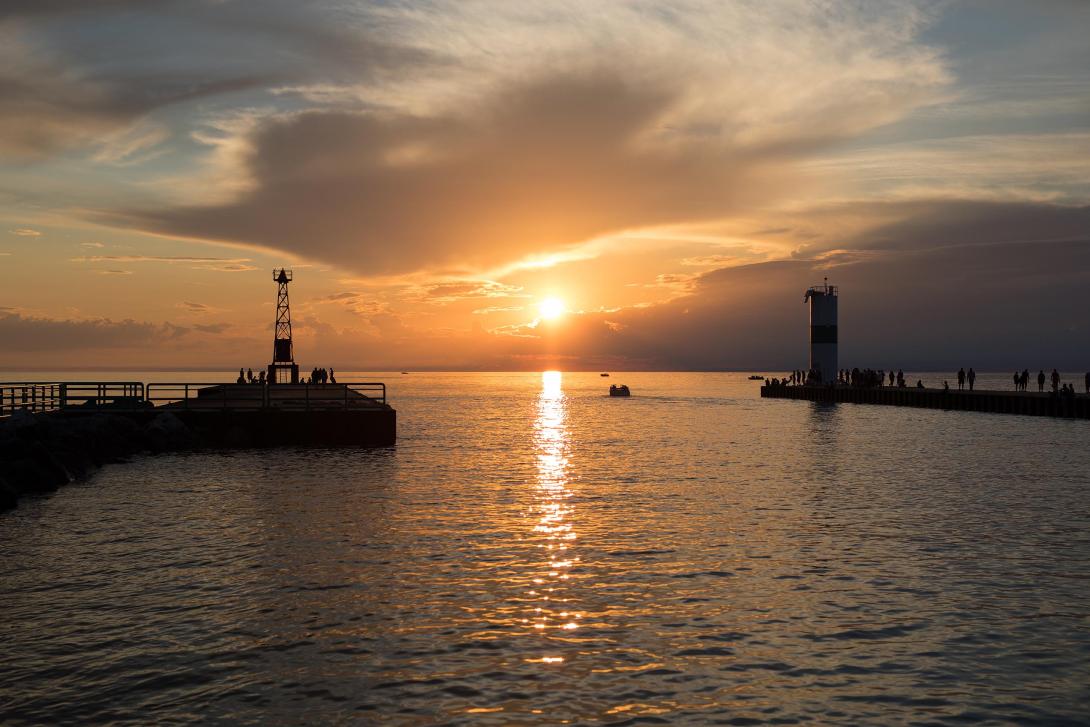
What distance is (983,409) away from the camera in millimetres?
80000

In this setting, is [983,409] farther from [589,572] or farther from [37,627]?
[37,627]

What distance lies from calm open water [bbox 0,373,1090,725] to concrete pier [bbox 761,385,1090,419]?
45577 millimetres

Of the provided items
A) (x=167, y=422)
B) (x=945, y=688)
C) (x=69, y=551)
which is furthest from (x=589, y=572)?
(x=167, y=422)

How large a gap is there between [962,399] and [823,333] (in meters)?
22.5

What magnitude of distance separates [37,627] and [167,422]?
1252 inches

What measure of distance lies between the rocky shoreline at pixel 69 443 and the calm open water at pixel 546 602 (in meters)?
1.13

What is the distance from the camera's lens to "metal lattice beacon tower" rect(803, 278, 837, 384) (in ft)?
334

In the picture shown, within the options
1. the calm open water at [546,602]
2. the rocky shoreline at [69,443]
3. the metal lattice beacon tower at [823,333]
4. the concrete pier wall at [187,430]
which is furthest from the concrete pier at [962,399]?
the rocky shoreline at [69,443]

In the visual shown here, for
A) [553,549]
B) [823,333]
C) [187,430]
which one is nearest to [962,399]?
[823,333]

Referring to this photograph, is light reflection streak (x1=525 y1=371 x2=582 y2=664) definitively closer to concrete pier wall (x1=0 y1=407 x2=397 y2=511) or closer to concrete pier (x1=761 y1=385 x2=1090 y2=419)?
concrete pier wall (x1=0 y1=407 x2=397 y2=511)

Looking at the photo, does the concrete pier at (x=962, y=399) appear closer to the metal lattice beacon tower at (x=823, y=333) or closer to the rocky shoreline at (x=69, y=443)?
the metal lattice beacon tower at (x=823, y=333)

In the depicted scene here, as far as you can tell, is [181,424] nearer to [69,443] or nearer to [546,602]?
[69,443]

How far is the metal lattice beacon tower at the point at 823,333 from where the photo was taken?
334 ft

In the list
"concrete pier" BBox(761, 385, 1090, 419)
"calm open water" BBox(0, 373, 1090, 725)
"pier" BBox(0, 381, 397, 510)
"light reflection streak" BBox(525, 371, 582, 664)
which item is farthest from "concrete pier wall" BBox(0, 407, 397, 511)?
"concrete pier" BBox(761, 385, 1090, 419)
